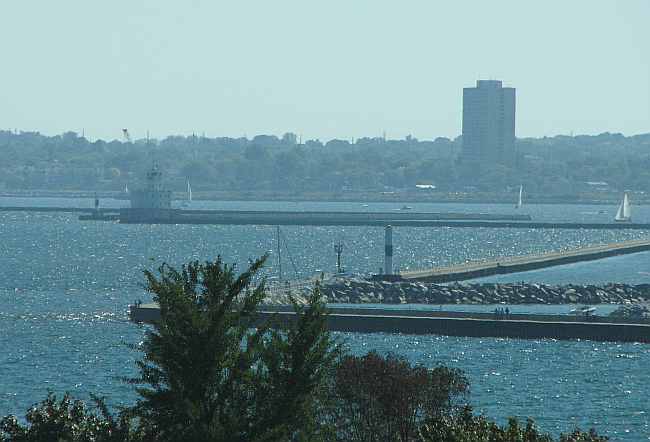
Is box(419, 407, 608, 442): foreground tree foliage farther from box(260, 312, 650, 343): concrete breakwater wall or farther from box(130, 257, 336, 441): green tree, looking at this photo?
box(260, 312, 650, 343): concrete breakwater wall

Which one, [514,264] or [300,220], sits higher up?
[514,264]

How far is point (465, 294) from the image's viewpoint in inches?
3388

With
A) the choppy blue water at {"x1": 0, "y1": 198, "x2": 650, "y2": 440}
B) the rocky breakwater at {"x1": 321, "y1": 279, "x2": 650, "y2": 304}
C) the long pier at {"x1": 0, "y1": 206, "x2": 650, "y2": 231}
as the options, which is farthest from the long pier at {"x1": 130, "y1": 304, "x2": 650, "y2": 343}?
the long pier at {"x1": 0, "y1": 206, "x2": 650, "y2": 231}

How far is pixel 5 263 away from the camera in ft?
412

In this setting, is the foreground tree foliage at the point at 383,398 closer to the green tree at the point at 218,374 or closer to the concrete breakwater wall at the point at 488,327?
the green tree at the point at 218,374

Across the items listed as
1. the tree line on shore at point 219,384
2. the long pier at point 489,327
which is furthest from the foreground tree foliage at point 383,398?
the long pier at point 489,327

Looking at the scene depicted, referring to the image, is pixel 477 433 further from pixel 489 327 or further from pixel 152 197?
pixel 152 197

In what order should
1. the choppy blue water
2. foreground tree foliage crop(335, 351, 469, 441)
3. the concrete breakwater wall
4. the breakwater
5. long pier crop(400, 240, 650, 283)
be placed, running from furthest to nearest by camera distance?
the breakwater
long pier crop(400, 240, 650, 283)
the concrete breakwater wall
the choppy blue water
foreground tree foliage crop(335, 351, 469, 441)

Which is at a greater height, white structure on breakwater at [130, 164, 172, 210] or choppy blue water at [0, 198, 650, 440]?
white structure on breakwater at [130, 164, 172, 210]

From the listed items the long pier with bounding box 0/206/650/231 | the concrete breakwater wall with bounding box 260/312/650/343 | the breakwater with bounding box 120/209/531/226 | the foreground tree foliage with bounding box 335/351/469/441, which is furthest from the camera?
the long pier with bounding box 0/206/650/231

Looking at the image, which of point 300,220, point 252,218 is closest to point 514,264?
point 300,220

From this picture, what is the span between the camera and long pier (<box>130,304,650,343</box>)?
66750 millimetres

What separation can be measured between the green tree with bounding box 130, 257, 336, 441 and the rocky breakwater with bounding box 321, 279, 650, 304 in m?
57.5

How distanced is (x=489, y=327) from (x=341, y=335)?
6.39 m
